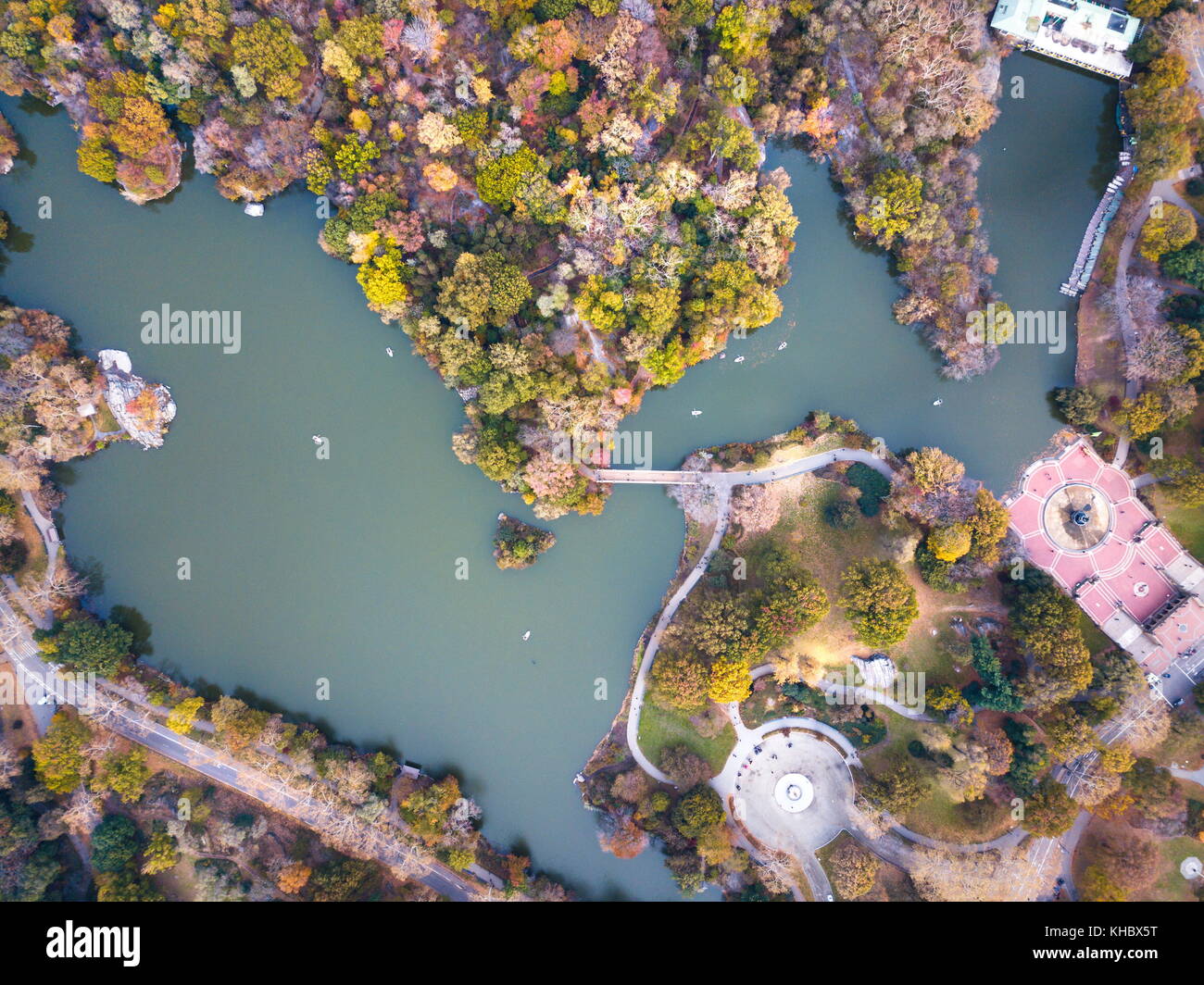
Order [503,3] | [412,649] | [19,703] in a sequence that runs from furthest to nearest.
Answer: [412,649] → [19,703] → [503,3]

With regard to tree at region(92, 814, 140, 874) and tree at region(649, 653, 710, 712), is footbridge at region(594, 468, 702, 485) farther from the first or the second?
tree at region(92, 814, 140, 874)

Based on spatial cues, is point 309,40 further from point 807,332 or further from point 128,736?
point 128,736

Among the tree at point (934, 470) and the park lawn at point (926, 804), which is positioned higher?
the tree at point (934, 470)

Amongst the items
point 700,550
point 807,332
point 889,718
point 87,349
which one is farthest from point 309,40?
point 889,718

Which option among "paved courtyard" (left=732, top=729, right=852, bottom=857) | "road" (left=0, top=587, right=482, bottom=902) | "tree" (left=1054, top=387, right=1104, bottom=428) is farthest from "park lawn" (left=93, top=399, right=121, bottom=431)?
"tree" (left=1054, top=387, right=1104, bottom=428)

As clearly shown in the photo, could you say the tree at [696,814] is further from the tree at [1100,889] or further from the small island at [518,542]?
the tree at [1100,889]

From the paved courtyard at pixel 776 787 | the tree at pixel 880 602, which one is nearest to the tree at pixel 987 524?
the tree at pixel 880 602
